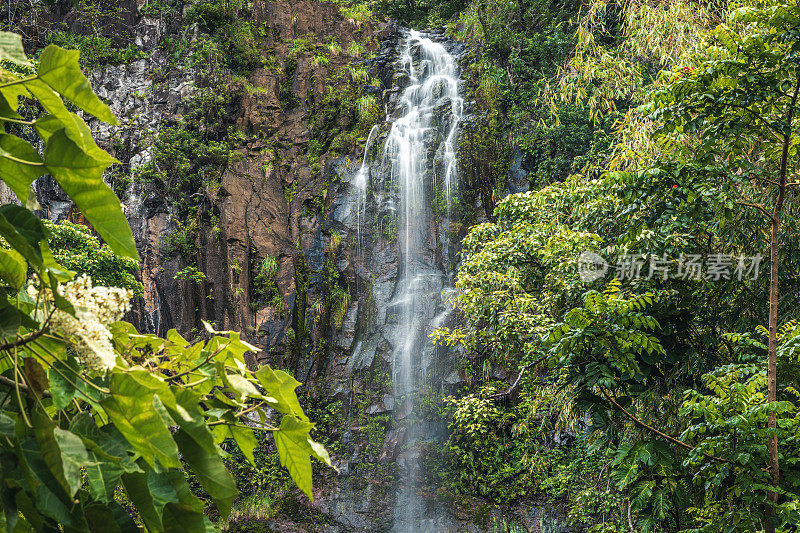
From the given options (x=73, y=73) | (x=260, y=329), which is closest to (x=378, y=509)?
(x=260, y=329)

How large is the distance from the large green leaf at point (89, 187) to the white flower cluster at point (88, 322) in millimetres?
89

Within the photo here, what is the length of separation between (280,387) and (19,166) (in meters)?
0.48

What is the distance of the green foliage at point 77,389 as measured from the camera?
0.69 m

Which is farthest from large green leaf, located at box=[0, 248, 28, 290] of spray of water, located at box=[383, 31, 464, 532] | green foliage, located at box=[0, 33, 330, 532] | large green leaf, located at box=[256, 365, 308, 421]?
spray of water, located at box=[383, 31, 464, 532]

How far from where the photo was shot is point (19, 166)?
72 centimetres

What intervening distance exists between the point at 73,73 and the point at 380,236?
939 cm

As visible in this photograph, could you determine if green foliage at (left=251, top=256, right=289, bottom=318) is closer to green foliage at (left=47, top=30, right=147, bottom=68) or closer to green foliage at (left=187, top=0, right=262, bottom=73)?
green foliage at (left=187, top=0, right=262, bottom=73)

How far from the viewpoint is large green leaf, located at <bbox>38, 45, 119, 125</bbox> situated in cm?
72

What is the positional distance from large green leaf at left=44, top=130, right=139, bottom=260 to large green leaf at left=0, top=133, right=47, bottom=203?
27mm

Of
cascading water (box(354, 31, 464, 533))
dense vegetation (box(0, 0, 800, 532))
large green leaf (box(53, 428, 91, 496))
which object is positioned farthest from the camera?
cascading water (box(354, 31, 464, 533))

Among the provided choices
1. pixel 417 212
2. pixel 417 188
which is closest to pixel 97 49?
pixel 417 188

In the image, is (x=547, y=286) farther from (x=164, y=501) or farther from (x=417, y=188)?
(x=417, y=188)

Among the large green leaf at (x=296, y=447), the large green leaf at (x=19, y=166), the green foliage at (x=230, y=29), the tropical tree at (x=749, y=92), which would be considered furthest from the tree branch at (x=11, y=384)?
the green foliage at (x=230, y=29)

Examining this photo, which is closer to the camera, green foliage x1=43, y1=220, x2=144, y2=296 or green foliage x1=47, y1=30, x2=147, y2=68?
green foliage x1=43, y1=220, x2=144, y2=296
